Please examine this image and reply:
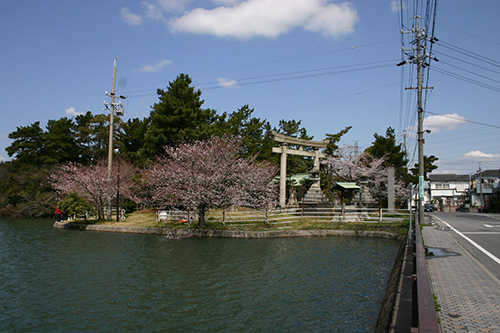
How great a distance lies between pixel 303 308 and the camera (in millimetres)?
7469

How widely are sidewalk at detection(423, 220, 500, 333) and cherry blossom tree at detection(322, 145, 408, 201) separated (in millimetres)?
31115

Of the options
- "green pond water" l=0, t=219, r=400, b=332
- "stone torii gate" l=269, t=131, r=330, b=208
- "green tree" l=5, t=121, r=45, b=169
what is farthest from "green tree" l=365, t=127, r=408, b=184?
"green tree" l=5, t=121, r=45, b=169

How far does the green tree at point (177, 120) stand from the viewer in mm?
29031

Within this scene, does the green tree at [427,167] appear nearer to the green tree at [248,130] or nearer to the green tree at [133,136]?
the green tree at [248,130]

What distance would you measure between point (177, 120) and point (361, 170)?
23.3 m

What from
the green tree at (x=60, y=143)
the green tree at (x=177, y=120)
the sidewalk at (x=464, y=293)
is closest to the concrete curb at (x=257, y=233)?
the sidewalk at (x=464, y=293)

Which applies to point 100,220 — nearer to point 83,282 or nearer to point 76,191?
point 76,191

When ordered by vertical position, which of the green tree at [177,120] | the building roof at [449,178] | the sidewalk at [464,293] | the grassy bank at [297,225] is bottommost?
the grassy bank at [297,225]

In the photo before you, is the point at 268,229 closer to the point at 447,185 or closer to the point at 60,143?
the point at 60,143

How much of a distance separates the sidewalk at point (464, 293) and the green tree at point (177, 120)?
2269 centimetres

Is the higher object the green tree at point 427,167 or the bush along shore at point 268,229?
the green tree at point 427,167

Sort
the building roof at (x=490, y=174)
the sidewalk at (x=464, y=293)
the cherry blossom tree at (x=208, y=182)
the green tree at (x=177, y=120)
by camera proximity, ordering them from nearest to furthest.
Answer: the sidewalk at (x=464, y=293) < the cherry blossom tree at (x=208, y=182) < the green tree at (x=177, y=120) < the building roof at (x=490, y=174)

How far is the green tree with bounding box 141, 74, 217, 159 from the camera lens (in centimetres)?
2903

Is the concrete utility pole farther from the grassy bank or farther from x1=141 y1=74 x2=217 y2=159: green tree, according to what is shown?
x1=141 y1=74 x2=217 y2=159: green tree
